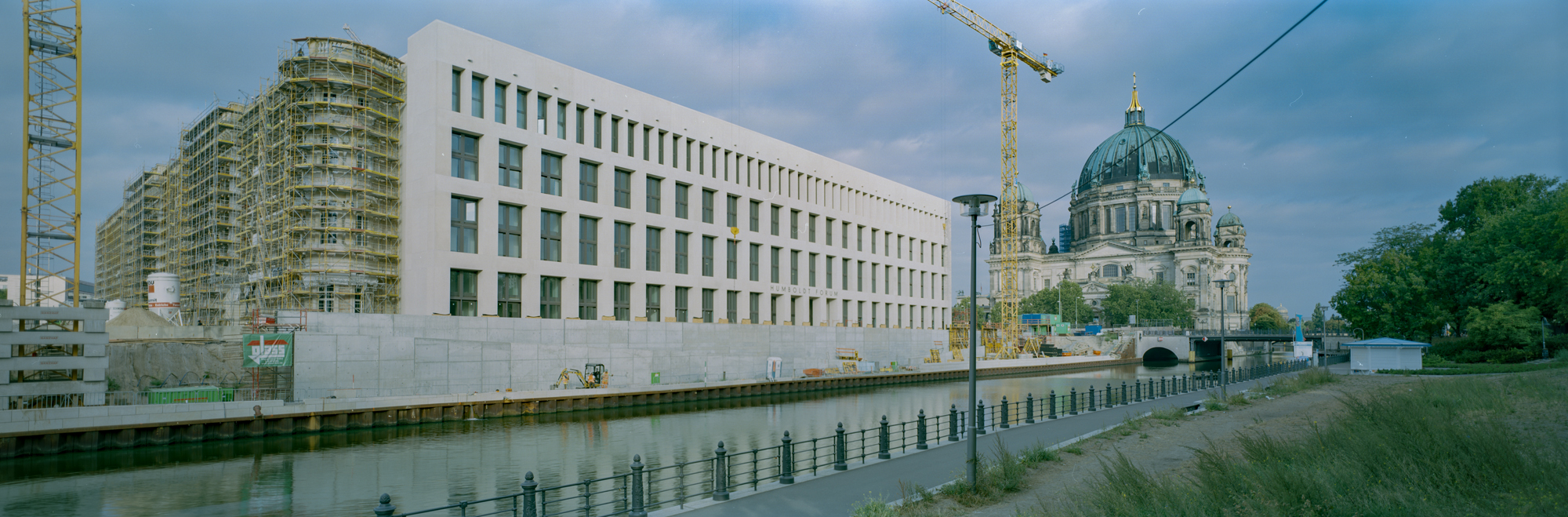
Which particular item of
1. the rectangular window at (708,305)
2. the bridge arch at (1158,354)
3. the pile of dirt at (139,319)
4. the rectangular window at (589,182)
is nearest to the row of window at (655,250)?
the rectangular window at (589,182)

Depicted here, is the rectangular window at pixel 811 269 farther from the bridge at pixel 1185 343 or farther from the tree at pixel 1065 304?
the tree at pixel 1065 304

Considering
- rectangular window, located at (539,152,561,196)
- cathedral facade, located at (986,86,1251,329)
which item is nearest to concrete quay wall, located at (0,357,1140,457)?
rectangular window, located at (539,152,561,196)

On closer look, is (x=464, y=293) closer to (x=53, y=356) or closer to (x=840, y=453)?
(x=53, y=356)

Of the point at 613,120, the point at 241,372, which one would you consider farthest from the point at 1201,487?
the point at 613,120

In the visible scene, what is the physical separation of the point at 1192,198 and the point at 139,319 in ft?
579

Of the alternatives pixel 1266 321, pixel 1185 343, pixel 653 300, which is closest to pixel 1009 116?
pixel 1185 343

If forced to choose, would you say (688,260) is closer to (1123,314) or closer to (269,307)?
(269,307)

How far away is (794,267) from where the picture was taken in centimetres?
7225

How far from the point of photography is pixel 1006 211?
127 metres

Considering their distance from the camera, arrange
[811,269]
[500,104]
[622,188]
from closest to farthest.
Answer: [500,104], [622,188], [811,269]

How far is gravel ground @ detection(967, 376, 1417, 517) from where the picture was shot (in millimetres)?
15469

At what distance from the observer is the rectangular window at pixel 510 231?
160 feet

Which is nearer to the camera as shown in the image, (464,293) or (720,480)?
(720,480)

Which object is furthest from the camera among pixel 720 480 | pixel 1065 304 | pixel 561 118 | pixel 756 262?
pixel 1065 304
